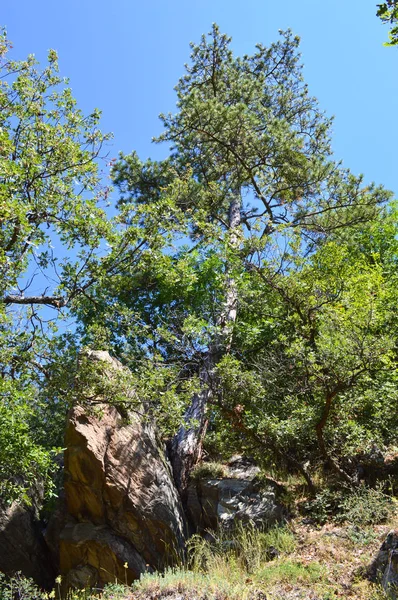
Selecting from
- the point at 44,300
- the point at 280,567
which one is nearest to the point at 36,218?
the point at 44,300

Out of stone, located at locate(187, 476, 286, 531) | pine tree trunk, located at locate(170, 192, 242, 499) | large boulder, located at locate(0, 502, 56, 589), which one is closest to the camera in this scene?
large boulder, located at locate(0, 502, 56, 589)

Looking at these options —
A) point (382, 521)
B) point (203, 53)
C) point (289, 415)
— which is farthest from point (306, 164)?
point (382, 521)

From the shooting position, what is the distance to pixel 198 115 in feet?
48.6

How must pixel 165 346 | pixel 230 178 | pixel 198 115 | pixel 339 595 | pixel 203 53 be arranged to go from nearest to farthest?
pixel 339 595 → pixel 165 346 → pixel 198 115 → pixel 230 178 → pixel 203 53

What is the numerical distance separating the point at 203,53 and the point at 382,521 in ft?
50.8

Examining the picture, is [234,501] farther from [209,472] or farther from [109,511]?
[109,511]

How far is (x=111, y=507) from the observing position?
9336mm

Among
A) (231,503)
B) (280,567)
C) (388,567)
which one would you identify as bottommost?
(388,567)

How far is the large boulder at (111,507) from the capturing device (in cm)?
887

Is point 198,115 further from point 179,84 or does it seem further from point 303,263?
point 303,263

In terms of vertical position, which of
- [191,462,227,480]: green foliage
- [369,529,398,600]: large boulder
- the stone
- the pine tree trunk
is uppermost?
the pine tree trunk

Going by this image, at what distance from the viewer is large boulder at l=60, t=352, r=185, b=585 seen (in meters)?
8.87

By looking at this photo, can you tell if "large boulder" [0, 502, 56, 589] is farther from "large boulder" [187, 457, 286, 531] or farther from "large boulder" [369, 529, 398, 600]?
"large boulder" [369, 529, 398, 600]

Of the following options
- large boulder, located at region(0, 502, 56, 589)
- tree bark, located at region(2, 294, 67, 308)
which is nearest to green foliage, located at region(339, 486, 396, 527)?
large boulder, located at region(0, 502, 56, 589)
